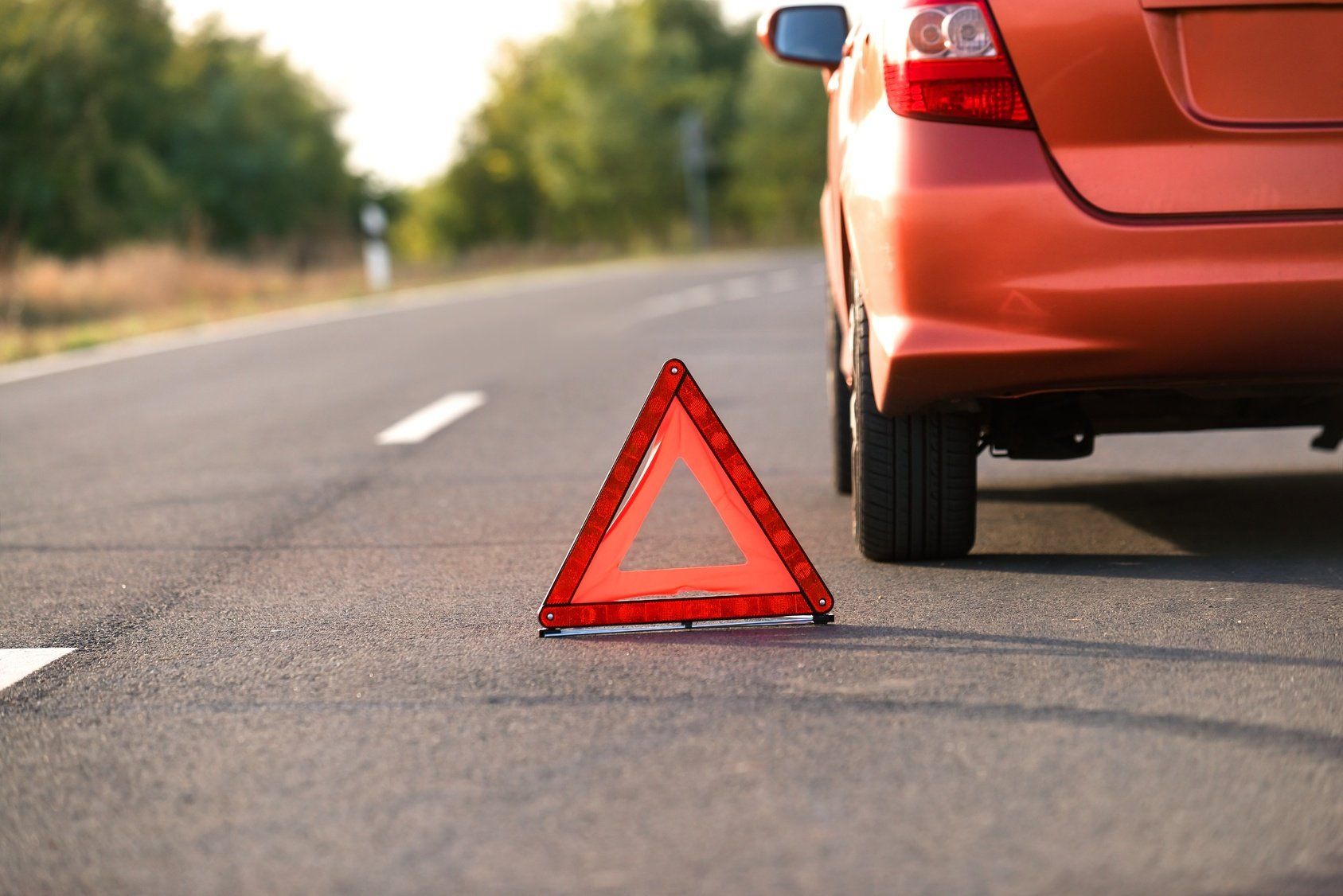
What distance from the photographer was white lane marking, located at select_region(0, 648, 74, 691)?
4020mm

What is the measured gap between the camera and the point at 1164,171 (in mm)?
4082

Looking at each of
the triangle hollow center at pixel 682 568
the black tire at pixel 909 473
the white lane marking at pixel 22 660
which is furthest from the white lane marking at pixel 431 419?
the triangle hollow center at pixel 682 568

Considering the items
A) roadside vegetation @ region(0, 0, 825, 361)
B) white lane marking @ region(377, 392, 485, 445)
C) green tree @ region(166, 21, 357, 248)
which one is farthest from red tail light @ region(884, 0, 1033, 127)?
green tree @ region(166, 21, 357, 248)

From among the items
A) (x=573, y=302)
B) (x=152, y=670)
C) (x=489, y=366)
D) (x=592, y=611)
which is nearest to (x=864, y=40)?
(x=592, y=611)

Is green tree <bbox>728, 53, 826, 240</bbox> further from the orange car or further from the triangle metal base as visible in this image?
the triangle metal base

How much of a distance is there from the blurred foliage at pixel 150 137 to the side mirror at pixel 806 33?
1004 inches

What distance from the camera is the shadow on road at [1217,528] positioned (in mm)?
4699

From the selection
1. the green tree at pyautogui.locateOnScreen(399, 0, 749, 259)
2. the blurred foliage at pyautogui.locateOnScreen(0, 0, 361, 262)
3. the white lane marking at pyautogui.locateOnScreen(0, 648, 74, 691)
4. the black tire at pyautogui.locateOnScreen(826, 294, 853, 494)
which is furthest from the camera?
the green tree at pyautogui.locateOnScreen(399, 0, 749, 259)

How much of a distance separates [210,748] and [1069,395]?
2.37 m

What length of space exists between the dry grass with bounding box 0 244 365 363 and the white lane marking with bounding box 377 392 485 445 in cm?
1021

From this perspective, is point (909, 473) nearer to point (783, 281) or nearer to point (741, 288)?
point (741, 288)

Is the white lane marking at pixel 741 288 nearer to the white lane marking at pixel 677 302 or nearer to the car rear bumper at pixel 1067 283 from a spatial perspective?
the white lane marking at pixel 677 302

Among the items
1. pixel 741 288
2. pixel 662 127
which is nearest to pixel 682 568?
pixel 741 288

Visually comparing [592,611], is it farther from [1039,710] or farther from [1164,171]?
[1164,171]
